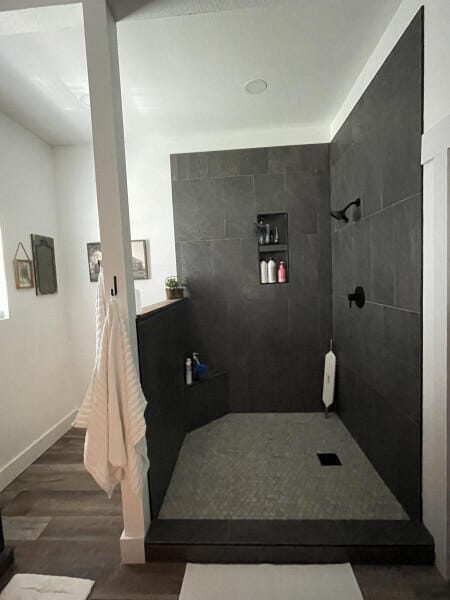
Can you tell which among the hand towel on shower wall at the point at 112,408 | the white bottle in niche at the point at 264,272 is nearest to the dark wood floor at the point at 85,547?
the hand towel on shower wall at the point at 112,408

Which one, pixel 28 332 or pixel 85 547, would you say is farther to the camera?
pixel 28 332

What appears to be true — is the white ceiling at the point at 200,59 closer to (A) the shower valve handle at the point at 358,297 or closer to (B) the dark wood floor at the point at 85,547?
(A) the shower valve handle at the point at 358,297

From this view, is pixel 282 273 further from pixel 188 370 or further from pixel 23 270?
pixel 23 270

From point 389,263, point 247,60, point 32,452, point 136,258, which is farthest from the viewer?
point 136,258

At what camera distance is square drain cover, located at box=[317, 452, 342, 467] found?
2139 mm

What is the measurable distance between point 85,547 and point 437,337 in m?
2.06

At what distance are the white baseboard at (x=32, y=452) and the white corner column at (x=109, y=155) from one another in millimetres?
1248

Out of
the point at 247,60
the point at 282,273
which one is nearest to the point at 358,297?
the point at 282,273

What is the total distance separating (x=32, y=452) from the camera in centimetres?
244

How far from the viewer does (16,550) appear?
64.1 inches

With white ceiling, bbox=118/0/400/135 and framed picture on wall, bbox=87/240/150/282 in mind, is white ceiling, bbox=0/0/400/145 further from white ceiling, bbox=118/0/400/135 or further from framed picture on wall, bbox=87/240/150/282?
framed picture on wall, bbox=87/240/150/282

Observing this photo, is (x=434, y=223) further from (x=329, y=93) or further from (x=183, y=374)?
(x=183, y=374)

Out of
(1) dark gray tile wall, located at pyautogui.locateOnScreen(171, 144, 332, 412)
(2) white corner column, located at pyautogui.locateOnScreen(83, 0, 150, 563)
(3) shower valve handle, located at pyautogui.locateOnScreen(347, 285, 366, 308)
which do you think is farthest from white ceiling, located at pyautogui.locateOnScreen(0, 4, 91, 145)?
(3) shower valve handle, located at pyautogui.locateOnScreen(347, 285, 366, 308)

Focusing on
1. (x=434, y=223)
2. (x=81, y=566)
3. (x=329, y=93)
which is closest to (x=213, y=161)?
(x=329, y=93)
